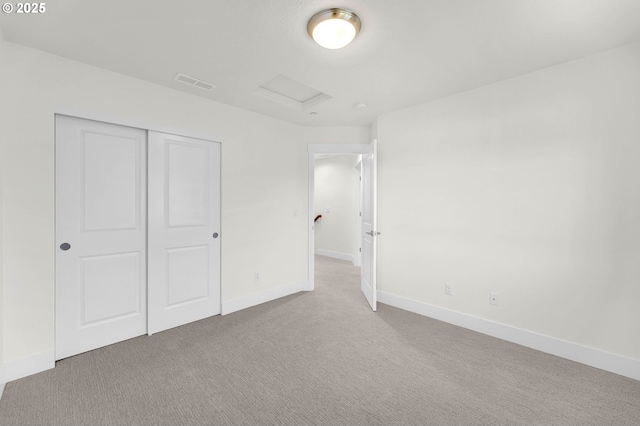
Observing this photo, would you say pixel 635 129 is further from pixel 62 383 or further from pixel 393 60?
pixel 62 383

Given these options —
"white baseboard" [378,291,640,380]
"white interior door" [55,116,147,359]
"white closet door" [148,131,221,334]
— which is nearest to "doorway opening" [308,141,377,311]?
"white baseboard" [378,291,640,380]

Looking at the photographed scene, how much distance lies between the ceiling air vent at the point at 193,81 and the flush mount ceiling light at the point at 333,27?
4.47 ft

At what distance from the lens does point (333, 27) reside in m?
1.75

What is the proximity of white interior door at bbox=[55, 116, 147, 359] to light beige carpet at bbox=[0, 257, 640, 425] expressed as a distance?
22cm

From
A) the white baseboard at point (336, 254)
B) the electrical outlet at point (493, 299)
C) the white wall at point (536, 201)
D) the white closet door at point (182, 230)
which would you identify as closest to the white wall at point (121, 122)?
the white closet door at point (182, 230)

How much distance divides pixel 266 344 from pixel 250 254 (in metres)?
1.26

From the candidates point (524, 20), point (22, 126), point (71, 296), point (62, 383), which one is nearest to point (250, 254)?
point (71, 296)

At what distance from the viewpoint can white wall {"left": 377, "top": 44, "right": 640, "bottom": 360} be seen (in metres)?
2.09

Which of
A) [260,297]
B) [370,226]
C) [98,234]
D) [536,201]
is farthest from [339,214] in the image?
[98,234]

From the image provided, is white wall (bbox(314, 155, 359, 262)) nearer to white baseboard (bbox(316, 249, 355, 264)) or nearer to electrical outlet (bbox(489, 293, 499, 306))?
white baseboard (bbox(316, 249, 355, 264))

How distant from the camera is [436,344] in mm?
2506

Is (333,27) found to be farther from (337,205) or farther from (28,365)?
(337,205)

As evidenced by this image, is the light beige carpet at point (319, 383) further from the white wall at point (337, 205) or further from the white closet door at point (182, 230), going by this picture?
the white wall at point (337, 205)

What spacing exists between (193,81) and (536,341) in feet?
13.5
